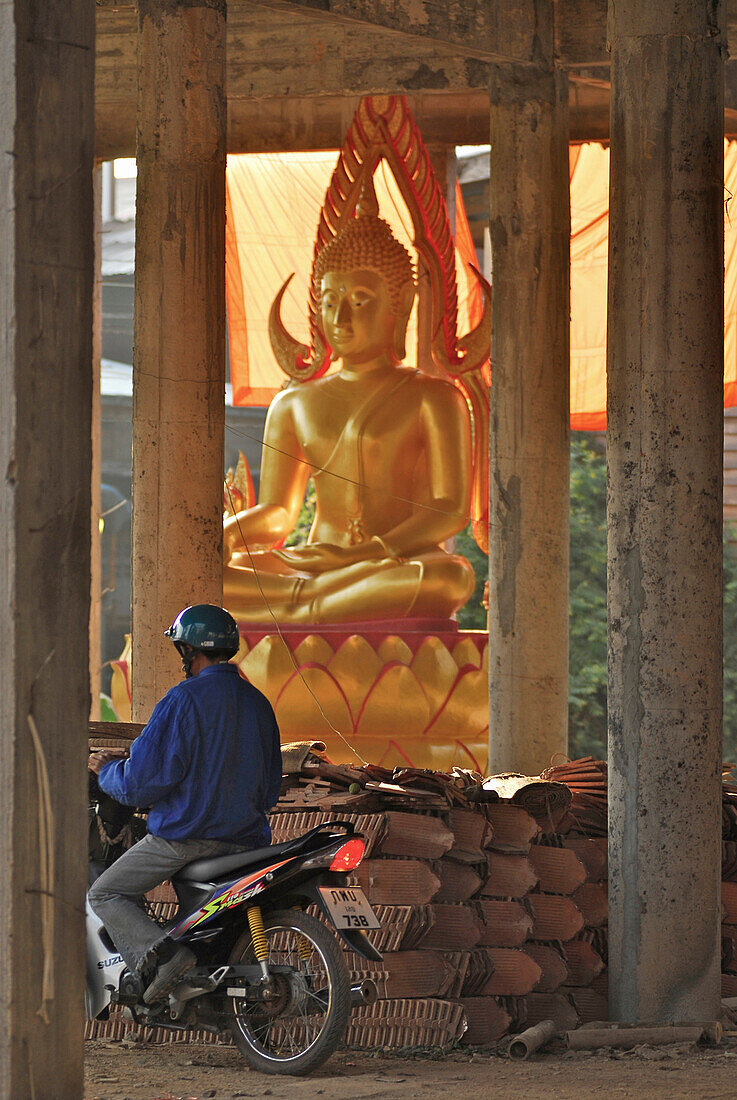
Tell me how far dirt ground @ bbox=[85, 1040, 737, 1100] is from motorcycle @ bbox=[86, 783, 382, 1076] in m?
0.14

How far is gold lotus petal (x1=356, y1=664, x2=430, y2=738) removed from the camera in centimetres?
1123

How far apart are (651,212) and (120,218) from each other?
66.0 ft

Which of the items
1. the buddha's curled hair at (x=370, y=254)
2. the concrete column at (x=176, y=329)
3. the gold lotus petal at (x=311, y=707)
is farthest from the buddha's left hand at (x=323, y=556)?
the concrete column at (x=176, y=329)

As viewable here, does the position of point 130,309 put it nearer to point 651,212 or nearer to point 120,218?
point 120,218

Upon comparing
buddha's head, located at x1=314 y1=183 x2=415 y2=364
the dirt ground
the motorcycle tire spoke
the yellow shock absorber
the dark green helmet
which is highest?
buddha's head, located at x1=314 y1=183 x2=415 y2=364

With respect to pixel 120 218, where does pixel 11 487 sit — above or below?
below

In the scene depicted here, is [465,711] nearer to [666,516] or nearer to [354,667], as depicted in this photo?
[354,667]

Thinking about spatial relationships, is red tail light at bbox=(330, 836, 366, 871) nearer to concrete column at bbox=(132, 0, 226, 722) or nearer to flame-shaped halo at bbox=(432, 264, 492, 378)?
concrete column at bbox=(132, 0, 226, 722)

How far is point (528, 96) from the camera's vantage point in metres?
9.81

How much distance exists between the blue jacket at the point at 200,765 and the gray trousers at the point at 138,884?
1.7 inches

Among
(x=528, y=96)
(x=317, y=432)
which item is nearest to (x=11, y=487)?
(x=528, y=96)

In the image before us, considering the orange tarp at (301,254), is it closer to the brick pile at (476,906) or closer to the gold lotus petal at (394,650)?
the gold lotus petal at (394,650)

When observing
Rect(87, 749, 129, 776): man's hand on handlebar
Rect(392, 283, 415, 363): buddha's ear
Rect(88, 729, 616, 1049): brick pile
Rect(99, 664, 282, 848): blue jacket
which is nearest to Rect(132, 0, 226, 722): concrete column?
Rect(88, 729, 616, 1049): brick pile

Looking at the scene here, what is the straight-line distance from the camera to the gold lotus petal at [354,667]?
11.3 metres
